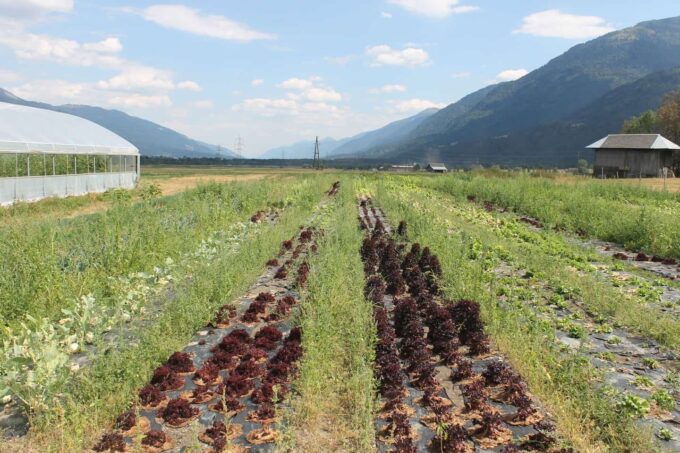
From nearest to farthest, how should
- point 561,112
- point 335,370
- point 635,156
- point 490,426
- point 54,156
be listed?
point 490,426 → point 335,370 → point 54,156 → point 635,156 → point 561,112

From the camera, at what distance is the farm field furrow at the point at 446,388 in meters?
3.80

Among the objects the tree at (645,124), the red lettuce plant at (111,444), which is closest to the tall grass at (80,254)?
the red lettuce plant at (111,444)

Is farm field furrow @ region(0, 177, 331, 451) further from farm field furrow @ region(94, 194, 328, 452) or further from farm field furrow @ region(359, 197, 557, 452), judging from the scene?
farm field furrow @ region(359, 197, 557, 452)

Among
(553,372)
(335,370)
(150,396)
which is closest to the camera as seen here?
(150,396)

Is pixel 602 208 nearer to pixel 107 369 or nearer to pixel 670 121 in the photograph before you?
pixel 107 369

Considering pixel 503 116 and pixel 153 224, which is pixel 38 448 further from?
pixel 503 116

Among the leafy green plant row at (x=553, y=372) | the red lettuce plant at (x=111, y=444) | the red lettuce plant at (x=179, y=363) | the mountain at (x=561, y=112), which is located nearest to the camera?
the red lettuce plant at (x=111, y=444)

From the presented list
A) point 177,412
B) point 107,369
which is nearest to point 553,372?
point 177,412

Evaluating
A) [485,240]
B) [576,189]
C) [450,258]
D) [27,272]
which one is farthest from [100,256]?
[576,189]

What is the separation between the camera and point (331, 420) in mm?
4051

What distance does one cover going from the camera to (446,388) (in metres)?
4.73

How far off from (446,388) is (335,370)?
104cm

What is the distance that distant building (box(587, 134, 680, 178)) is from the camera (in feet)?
124

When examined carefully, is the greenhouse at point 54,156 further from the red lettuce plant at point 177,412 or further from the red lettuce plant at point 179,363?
the red lettuce plant at point 177,412
